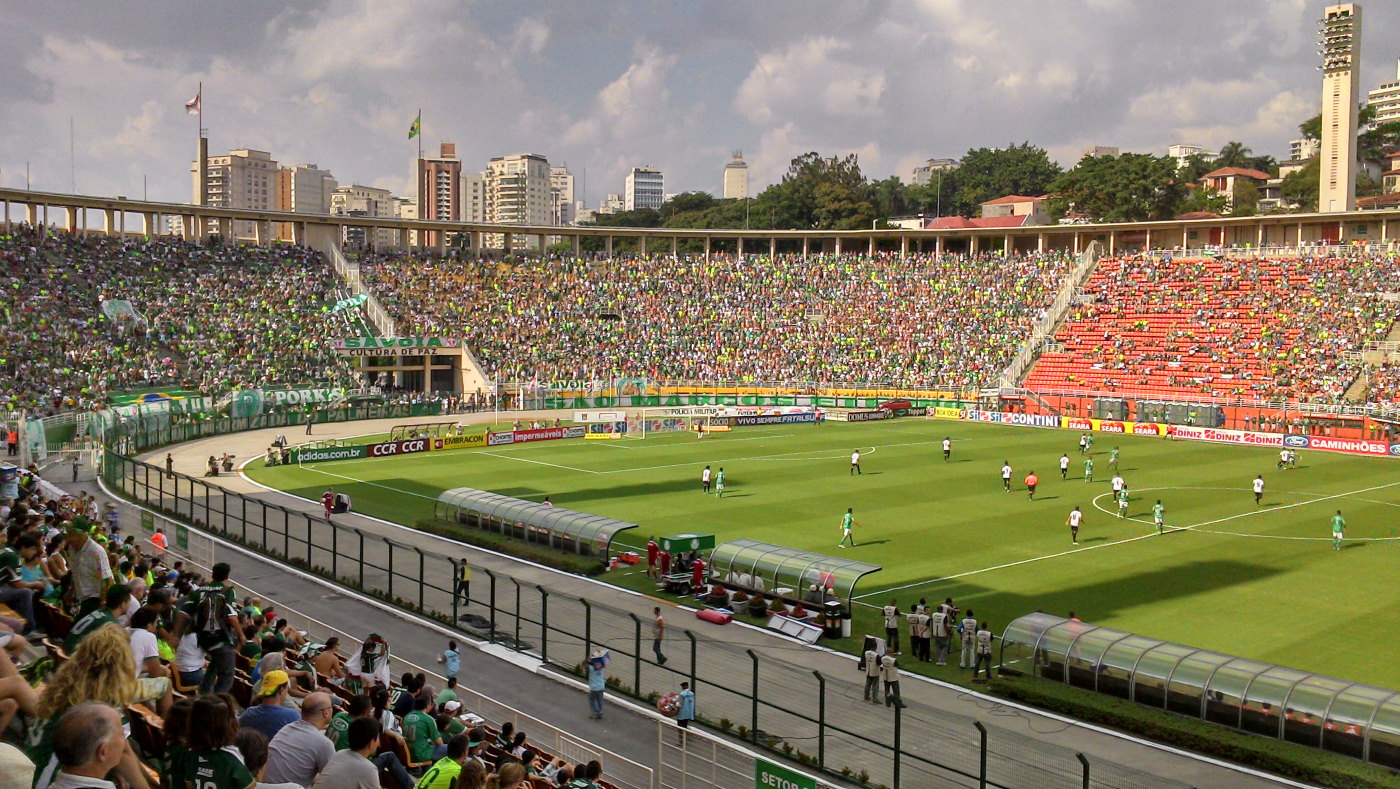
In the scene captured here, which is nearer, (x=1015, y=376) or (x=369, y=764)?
(x=369, y=764)

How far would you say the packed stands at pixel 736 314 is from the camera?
310ft

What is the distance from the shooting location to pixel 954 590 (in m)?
32.2

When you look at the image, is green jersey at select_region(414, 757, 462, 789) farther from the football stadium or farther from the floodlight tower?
the floodlight tower

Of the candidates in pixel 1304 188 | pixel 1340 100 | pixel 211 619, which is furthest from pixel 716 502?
pixel 1304 188

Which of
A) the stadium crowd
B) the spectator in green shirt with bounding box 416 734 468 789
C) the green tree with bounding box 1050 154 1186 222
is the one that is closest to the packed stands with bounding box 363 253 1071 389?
the green tree with bounding box 1050 154 1186 222

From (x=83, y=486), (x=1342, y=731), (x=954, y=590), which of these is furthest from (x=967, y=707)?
(x=83, y=486)

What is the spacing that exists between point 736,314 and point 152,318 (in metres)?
48.4

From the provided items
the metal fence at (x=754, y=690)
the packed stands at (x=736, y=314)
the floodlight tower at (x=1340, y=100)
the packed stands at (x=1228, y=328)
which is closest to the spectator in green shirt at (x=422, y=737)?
the metal fence at (x=754, y=690)

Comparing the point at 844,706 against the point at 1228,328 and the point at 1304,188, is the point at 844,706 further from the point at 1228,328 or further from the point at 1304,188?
the point at 1304,188

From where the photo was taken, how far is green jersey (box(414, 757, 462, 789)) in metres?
9.34

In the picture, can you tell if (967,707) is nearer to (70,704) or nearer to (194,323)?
(70,704)

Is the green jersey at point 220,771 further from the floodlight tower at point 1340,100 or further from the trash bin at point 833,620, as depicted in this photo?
the floodlight tower at point 1340,100

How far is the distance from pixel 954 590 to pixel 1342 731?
42.8ft

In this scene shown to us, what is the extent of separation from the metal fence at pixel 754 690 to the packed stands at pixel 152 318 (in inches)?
1649
